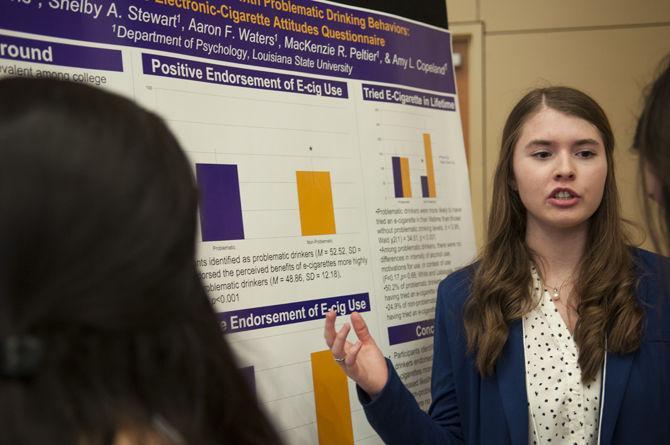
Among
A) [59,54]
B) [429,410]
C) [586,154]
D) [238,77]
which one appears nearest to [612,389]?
[429,410]

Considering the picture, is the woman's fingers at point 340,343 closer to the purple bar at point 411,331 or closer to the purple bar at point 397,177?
the purple bar at point 411,331

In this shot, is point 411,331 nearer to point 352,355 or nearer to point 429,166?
point 352,355

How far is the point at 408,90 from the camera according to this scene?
7.88 feet

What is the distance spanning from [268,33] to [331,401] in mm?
1018

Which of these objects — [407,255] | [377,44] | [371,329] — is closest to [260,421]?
[371,329]

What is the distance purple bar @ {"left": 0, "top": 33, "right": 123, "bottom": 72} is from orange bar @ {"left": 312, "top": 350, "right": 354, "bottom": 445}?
2.98ft

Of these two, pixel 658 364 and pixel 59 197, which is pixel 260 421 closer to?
pixel 59 197

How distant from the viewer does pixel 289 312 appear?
1.88 metres

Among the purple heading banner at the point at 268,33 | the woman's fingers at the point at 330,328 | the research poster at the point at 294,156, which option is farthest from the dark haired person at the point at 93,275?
the woman's fingers at the point at 330,328

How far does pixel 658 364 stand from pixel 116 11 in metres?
1.66

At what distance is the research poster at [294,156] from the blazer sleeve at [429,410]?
0.12 meters

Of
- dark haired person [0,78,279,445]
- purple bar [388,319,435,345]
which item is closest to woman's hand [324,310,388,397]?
purple bar [388,319,435,345]

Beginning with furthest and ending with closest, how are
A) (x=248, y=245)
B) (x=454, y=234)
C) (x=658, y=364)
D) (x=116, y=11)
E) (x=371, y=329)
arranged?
(x=454, y=234) < (x=371, y=329) < (x=658, y=364) < (x=248, y=245) < (x=116, y=11)

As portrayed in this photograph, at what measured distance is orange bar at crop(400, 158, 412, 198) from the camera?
2311 millimetres
